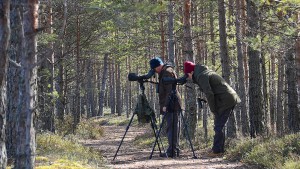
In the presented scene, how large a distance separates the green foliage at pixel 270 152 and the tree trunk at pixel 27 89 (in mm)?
4228

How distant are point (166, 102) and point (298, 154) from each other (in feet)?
10.1

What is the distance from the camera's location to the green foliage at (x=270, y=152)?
23.3ft

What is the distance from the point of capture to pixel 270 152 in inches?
306

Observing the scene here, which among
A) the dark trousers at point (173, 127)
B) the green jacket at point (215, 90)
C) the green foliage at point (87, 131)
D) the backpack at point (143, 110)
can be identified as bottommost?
the green foliage at point (87, 131)

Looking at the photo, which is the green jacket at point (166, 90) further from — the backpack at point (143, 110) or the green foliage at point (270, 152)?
the green foliage at point (270, 152)

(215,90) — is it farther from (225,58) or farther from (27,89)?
(27,89)

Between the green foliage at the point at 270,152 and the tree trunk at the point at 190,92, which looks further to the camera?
the tree trunk at the point at 190,92

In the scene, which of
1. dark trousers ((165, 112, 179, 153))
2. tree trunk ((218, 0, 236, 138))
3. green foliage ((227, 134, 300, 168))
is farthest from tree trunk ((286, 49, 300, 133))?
dark trousers ((165, 112, 179, 153))

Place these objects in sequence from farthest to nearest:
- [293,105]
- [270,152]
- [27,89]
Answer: [293,105], [270,152], [27,89]

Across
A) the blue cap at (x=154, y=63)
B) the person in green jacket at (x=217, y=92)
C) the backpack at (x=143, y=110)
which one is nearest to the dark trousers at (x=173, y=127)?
the backpack at (x=143, y=110)

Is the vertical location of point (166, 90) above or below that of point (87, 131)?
above

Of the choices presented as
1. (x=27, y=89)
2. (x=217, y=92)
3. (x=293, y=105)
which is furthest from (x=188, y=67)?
(x=27, y=89)

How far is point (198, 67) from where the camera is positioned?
9023 mm

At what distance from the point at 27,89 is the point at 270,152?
5129 millimetres
